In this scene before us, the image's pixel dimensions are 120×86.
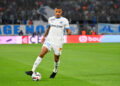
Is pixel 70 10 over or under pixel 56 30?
under

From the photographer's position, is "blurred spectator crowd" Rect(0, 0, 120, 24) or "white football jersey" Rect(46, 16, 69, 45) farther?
"blurred spectator crowd" Rect(0, 0, 120, 24)

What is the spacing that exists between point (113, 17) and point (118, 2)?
A: 341cm

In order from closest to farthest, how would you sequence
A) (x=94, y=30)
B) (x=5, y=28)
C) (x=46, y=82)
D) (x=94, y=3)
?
(x=46, y=82) < (x=5, y=28) < (x=94, y=30) < (x=94, y=3)

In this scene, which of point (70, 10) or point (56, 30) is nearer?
point (56, 30)

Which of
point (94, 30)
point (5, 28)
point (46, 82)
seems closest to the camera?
point (46, 82)

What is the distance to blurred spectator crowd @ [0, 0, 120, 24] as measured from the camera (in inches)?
1599

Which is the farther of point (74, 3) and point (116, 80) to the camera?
point (74, 3)

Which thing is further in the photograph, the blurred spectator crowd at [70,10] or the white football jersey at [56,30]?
the blurred spectator crowd at [70,10]

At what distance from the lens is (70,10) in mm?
43250

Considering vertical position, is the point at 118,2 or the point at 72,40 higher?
the point at 118,2

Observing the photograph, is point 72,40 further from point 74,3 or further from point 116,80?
point 116,80

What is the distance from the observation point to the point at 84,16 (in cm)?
4331

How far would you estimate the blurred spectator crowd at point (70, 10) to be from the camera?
40625 millimetres

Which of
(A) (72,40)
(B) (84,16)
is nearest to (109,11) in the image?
(B) (84,16)
